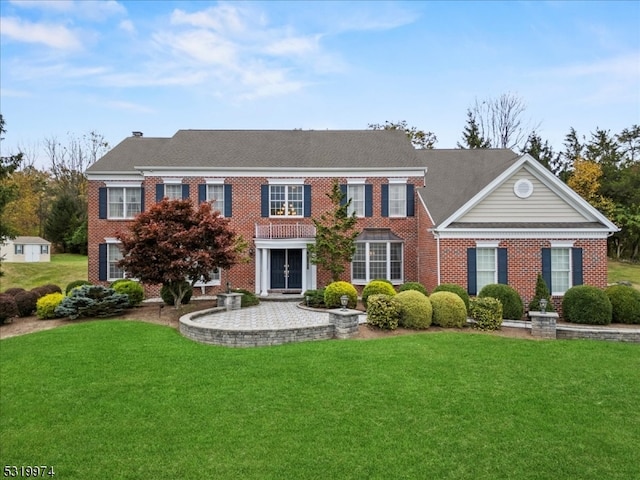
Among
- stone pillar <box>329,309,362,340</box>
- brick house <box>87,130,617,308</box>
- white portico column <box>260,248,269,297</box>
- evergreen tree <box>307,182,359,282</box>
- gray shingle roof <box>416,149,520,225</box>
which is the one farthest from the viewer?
brick house <box>87,130,617,308</box>

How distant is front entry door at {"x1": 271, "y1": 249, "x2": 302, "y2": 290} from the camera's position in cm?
2038

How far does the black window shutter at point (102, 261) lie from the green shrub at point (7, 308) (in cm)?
593

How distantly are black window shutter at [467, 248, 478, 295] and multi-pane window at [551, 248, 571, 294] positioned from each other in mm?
2995

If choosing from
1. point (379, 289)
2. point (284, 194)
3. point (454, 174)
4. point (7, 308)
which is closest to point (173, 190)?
point (284, 194)

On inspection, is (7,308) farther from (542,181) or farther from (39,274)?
(542,181)

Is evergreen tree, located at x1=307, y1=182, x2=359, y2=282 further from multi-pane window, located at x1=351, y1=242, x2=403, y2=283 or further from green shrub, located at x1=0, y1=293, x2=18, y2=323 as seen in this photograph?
green shrub, located at x1=0, y1=293, x2=18, y2=323

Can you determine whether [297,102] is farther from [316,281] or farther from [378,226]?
[316,281]

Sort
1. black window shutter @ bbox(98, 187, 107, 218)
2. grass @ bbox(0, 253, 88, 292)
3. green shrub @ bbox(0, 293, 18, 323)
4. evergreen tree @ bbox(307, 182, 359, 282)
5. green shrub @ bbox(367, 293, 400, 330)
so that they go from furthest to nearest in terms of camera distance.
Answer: grass @ bbox(0, 253, 88, 292)
black window shutter @ bbox(98, 187, 107, 218)
evergreen tree @ bbox(307, 182, 359, 282)
green shrub @ bbox(0, 293, 18, 323)
green shrub @ bbox(367, 293, 400, 330)

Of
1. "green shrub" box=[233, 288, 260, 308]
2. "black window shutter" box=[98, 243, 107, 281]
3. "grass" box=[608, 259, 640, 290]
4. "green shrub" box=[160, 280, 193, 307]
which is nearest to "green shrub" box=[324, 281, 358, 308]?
"green shrub" box=[233, 288, 260, 308]

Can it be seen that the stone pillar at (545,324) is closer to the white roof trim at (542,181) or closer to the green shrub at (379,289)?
the white roof trim at (542,181)

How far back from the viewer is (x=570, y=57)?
17656mm

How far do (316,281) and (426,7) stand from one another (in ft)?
41.5

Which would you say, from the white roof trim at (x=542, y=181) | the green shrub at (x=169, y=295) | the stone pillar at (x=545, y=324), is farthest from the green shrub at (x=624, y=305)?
the green shrub at (x=169, y=295)

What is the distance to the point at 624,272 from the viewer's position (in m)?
30.4
